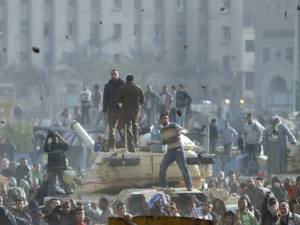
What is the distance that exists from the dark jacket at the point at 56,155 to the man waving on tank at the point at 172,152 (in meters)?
3.95

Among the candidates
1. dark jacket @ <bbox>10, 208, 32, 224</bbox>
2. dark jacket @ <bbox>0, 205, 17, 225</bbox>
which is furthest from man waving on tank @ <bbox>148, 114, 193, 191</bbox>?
dark jacket @ <bbox>0, 205, 17, 225</bbox>

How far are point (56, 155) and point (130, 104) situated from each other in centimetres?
297

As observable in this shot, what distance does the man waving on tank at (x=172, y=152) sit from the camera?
2782 centimetres

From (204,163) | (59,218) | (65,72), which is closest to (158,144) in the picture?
(204,163)

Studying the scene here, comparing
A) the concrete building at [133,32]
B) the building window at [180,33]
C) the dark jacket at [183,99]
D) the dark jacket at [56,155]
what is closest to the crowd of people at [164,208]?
the dark jacket at [56,155]

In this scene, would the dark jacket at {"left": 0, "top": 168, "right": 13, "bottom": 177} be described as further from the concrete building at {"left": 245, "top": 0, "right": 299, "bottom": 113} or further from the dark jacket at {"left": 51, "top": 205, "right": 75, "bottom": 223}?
the concrete building at {"left": 245, "top": 0, "right": 299, "bottom": 113}

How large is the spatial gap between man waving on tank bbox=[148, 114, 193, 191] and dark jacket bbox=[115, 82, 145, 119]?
1.47 m

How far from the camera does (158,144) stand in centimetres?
2898

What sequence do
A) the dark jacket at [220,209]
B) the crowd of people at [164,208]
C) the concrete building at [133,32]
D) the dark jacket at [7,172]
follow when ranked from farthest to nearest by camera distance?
the concrete building at [133,32] < the dark jacket at [7,172] < the dark jacket at [220,209] < the crowd of people at [164,208]

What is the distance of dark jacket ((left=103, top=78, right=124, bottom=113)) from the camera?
29.7 meters

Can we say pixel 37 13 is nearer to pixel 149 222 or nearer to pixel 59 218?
pixel 59 218

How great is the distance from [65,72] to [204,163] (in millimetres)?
88526

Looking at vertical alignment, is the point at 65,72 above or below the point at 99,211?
above

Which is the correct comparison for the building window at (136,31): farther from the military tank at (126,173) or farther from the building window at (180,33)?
the military tank at (126,173)
